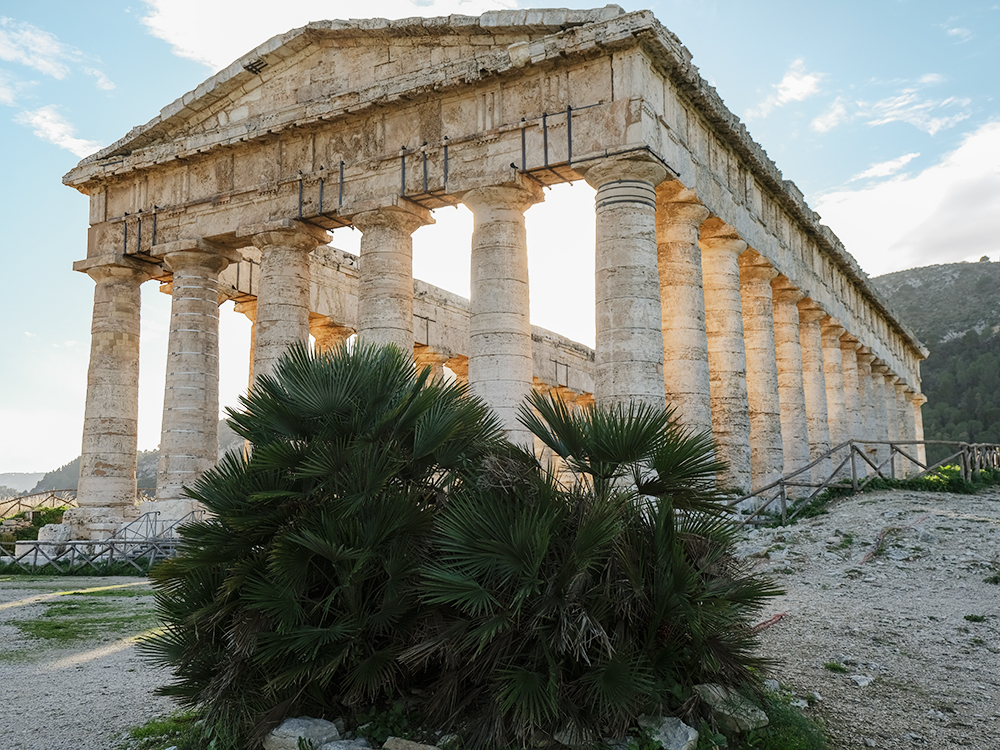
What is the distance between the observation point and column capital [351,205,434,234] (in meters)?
17.8

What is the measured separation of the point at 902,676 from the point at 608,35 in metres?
11.9

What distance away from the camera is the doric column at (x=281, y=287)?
61.7 feet

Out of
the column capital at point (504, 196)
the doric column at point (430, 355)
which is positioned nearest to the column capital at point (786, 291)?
the column capital at point (504, 196)

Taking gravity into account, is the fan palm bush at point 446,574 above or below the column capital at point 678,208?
below

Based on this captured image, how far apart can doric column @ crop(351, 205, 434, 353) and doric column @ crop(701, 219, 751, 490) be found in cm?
671

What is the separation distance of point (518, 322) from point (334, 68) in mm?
7676

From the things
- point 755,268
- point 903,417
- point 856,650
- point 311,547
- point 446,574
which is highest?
point 755,268

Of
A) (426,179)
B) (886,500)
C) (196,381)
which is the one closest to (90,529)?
(196,381)

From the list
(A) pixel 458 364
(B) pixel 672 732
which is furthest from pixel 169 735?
(A) pixel 458 364

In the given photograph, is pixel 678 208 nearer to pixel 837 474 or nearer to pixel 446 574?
pixel 837 474

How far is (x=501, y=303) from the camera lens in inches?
641

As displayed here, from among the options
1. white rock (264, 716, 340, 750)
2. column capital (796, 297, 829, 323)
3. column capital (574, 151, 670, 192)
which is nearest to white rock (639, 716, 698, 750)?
white rock (264, 716, 340, 750)

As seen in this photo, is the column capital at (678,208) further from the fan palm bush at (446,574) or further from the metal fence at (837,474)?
the fan palm bush at (446,574)

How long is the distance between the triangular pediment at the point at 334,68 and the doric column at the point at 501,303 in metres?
2.64
